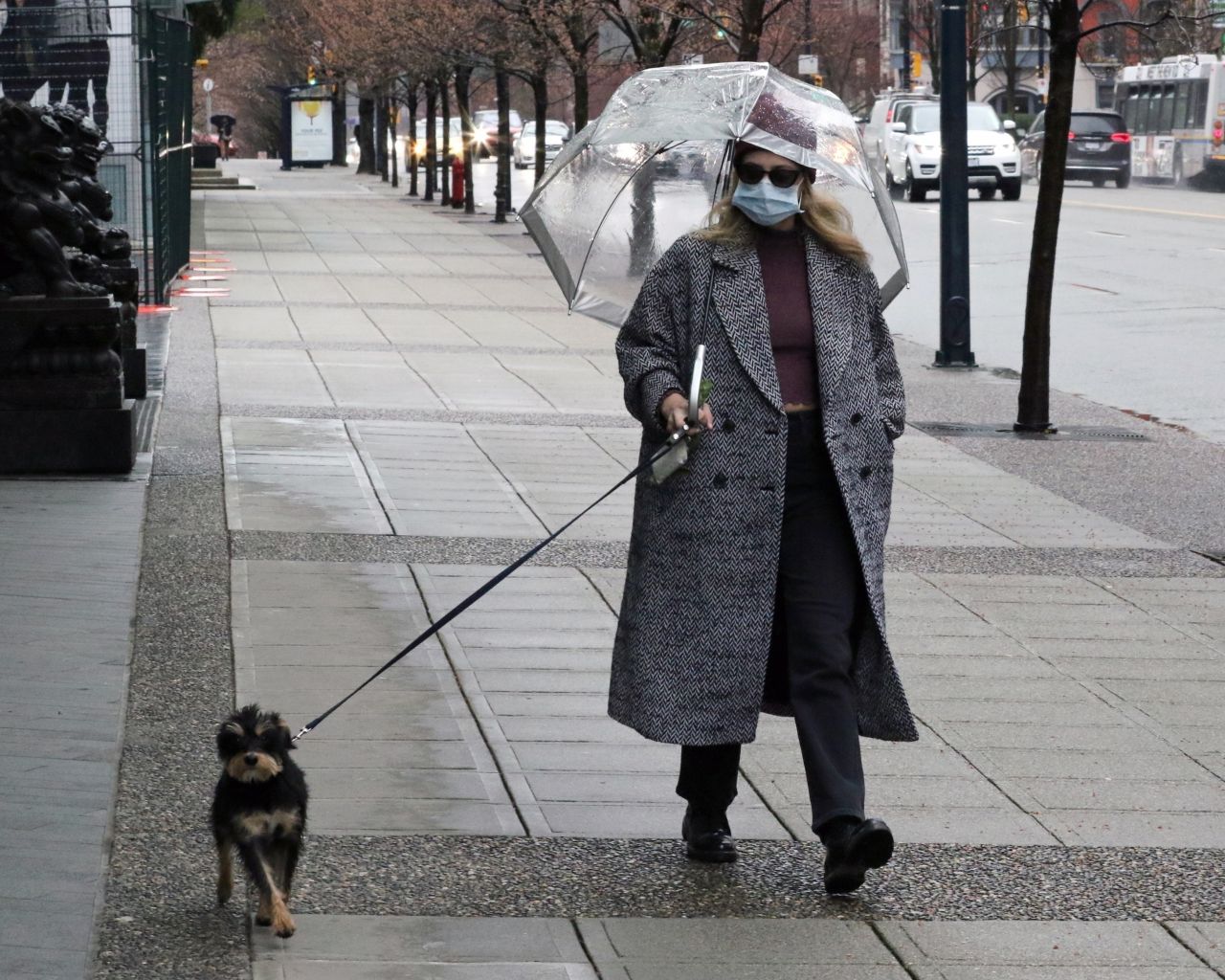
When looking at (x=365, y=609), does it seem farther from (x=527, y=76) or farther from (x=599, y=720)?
(x=527, y=76)

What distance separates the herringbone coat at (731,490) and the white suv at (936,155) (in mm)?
37438

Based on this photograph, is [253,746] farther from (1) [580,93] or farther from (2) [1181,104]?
(2) [1181,104]

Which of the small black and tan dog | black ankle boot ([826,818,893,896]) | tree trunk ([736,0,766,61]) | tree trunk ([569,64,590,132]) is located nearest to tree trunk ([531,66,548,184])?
tree trunk ([569,64,590,132])

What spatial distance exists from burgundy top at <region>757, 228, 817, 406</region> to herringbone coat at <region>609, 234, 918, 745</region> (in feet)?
0.09

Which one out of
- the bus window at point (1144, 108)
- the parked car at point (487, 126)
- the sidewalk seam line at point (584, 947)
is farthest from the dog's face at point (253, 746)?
the parked car at point (487, 126)

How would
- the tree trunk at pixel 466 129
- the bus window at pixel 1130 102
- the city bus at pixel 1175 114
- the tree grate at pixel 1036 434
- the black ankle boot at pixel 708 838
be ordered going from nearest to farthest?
the black ankle boot at pixel 708 838
the tree grate at pixel 1036 434
the tree trunk at pixel 466 129
the city bus at pixel 1175 114
the bus window at pixel 1130 102

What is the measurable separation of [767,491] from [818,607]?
0.29 metres

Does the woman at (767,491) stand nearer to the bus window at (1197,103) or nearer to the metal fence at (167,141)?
the metal fence at (167,141)

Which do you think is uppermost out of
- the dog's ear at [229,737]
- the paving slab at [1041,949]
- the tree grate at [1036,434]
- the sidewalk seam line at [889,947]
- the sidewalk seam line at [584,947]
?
the dog's ear at [229,737]

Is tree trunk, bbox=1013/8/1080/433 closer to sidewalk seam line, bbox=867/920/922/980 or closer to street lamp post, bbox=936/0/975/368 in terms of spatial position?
street lamp post, bbox=936/0/975/368

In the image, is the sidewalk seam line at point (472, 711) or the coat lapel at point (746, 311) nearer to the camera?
the coat lapel at point (746, 311)

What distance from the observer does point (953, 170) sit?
16016mm

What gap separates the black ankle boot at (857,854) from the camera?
465 cm

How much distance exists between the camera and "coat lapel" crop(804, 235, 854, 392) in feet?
15.8
